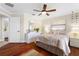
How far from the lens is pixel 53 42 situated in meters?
1.82

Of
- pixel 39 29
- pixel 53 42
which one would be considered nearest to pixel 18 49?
pixel 39 29

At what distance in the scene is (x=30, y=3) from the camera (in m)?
1.75

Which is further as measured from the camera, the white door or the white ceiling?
the white door

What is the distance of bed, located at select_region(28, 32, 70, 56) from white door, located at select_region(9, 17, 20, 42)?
24 cm

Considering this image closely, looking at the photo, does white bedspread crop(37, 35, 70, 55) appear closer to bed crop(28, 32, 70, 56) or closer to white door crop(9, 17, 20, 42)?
bed crop(28, 32, 70, 56)

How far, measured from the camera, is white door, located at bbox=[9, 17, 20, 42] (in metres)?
1.84

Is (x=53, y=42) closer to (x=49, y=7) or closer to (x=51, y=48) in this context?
(x=51, y=48)

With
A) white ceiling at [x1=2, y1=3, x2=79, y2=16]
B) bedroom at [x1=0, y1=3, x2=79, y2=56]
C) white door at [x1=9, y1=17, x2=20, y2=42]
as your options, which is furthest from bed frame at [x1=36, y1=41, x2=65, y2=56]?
white ceiling at [x1=2, y1=3, x2=79, y2=16]

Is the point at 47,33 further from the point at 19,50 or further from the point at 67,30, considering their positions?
the point at 19,50

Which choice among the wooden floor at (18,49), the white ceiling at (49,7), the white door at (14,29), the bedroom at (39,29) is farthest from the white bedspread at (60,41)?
the white door at (14,29)

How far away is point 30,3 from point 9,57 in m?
1.05

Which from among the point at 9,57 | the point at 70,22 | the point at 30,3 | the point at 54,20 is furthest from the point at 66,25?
the point at 9,57

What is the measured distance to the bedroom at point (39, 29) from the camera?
1.75m

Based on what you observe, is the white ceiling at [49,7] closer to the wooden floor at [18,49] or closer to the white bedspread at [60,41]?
the white bedspread at [60,41]
